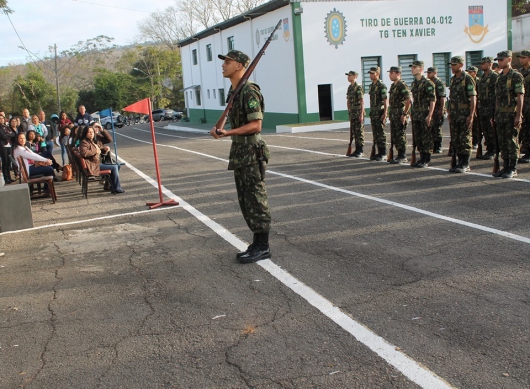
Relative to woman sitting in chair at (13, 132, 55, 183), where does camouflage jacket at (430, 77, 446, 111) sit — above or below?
above

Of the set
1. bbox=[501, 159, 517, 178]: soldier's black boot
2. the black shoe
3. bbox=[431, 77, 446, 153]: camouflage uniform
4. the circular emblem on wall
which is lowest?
the black shoe

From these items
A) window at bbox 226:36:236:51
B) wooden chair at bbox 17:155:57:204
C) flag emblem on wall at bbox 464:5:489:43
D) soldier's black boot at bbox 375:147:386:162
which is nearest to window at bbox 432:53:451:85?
flag emblem on wall at bbox 464:5:489:43

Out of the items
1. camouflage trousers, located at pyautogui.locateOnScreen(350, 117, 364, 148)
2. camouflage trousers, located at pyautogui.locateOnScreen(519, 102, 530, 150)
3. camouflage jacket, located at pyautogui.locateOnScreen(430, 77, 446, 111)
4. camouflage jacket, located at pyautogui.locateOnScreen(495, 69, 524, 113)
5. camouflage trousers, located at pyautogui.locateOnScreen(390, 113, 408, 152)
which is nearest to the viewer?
camouflage jacket, located at pyautogui.locateOnScreen(495, 69, 524, 113)

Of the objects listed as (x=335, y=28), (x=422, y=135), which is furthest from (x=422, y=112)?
(x=335, y=28)

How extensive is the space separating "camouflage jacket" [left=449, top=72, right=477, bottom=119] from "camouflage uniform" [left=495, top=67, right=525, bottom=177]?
0.68 meters

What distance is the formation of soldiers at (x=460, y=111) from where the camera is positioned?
995 cm

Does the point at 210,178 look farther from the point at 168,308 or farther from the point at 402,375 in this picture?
the point at 402,375

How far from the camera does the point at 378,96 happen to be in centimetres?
1319

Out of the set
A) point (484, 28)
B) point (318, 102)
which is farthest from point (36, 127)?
point (484, 28)

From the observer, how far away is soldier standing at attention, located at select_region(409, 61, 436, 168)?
11.6 m

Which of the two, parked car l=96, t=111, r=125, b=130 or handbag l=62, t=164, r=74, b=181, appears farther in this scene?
parked car l=96, t=111, r=125, b=130

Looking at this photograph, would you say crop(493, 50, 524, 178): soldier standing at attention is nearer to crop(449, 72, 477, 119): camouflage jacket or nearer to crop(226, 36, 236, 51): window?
crop(449, 72, 477, 119): camouflage jacket

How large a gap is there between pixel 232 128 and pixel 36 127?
11992 millimetres

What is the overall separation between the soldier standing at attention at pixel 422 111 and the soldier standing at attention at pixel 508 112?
1.69 metres
